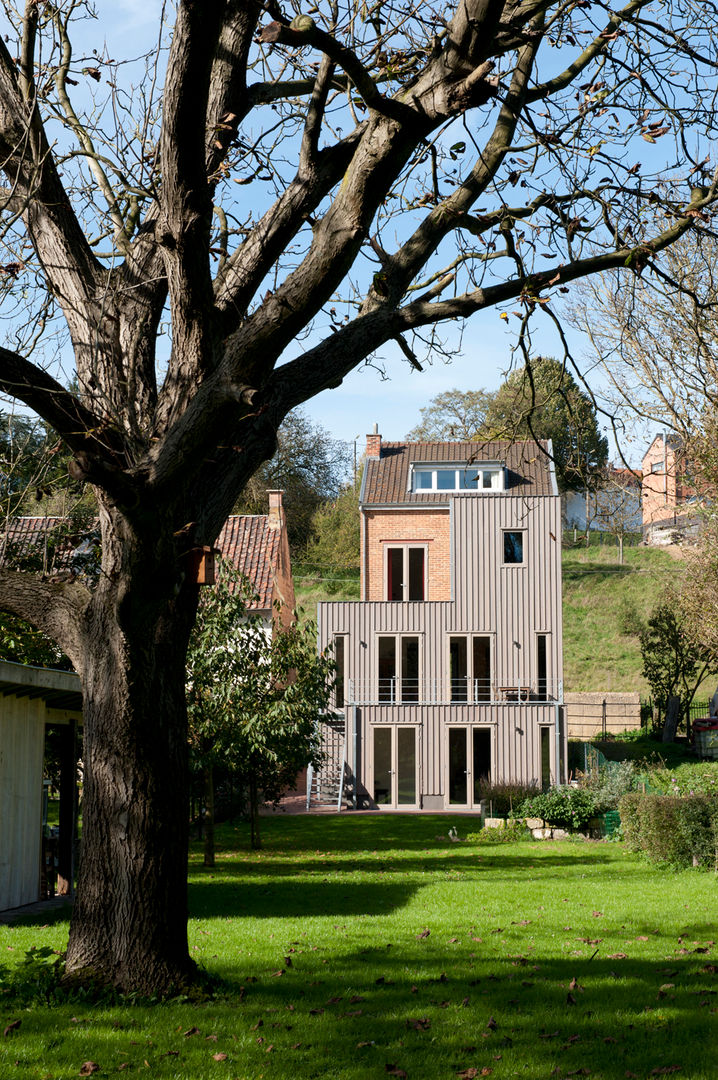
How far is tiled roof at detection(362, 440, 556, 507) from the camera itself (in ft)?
115

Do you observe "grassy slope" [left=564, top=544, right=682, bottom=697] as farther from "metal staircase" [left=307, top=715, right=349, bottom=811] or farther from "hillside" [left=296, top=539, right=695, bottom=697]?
"metal staircase" [left=307, top=715, right=349, bottom=811]

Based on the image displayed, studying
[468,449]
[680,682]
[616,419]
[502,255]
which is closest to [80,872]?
[616,419]

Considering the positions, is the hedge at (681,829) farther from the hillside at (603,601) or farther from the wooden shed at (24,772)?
the hillside at (603,601)

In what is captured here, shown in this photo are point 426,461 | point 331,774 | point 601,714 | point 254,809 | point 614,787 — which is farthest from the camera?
point 601,714

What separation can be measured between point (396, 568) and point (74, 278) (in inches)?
1117

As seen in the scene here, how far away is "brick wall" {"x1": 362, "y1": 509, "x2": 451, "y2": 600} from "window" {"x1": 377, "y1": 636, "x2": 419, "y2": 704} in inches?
92.3

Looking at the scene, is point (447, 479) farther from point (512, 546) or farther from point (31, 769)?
point (31, 769)

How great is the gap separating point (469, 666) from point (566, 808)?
996cm

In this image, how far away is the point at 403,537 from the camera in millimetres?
35094

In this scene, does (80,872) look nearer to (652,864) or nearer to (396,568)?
(652,864)

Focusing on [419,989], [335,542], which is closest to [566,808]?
[419,989]

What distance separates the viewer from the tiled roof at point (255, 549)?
3347 cm

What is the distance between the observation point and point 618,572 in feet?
189

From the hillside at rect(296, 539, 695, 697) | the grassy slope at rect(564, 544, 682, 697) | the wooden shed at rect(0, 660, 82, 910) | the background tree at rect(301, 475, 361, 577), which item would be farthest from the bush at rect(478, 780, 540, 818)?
the background tree at rect(301, 475, 361, 577)
